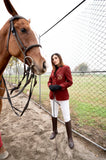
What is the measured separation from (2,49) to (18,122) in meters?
2.52

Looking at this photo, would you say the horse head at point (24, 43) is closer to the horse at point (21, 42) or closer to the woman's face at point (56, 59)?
the horse at point (21, 42)

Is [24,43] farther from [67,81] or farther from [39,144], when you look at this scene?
[39,144]

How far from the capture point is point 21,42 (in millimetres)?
1298

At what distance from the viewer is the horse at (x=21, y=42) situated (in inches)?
48.2

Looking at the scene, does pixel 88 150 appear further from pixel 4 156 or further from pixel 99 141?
pixel 4 156

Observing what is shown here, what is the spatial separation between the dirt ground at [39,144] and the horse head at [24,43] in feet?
5.73

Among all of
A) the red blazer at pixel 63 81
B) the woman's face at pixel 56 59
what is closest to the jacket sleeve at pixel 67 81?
the red blazer at pixel 63 81

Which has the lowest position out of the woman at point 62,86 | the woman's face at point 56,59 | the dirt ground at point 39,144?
the dirt ground at point 39,144

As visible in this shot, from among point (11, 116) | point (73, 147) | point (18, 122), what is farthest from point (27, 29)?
point (11, 116)

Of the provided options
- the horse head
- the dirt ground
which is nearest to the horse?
the horse head

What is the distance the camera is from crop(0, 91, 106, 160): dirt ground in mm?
1831

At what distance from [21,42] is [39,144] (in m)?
2.19

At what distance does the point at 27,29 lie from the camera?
1298 millimetres

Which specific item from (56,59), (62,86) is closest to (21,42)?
(56,59)
